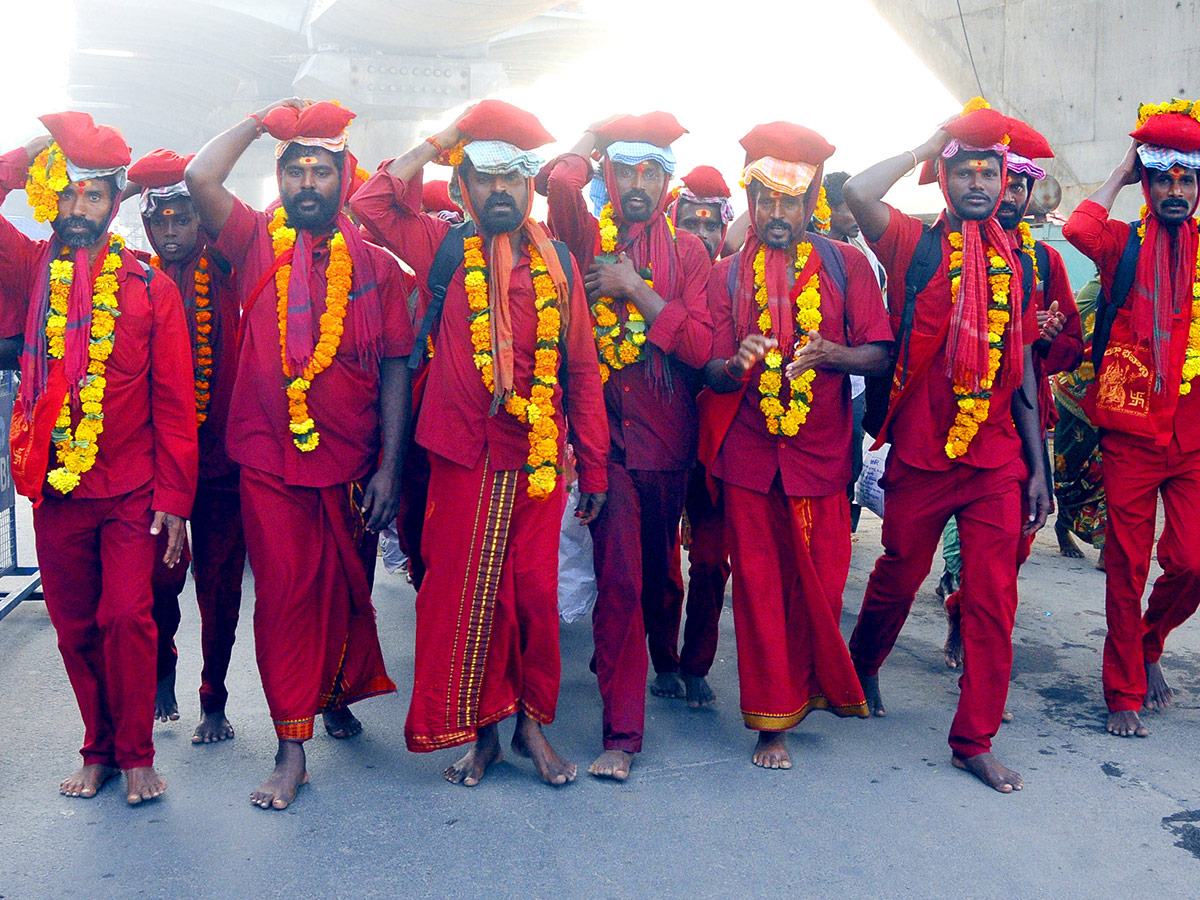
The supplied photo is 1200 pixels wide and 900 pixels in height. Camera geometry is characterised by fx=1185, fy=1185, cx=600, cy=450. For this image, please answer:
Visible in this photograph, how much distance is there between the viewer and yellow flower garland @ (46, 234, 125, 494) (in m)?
4.21

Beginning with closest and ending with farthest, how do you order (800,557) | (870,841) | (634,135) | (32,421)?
1. (870,841)
2. (32,421)
3. (800,557)
4. (634,135)

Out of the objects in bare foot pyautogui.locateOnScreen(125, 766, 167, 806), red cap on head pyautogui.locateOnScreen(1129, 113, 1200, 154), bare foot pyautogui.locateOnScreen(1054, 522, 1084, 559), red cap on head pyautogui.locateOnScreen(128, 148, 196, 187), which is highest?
red cap on head pyautogui.locateOnScreen(1129, 113, 1200, 154)

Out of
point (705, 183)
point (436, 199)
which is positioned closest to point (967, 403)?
point (705, 183)

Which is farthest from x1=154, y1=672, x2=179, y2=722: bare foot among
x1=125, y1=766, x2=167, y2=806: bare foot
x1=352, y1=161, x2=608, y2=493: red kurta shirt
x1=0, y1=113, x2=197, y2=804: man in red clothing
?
x1=352, y1=161, x2=608, y2=493: red kurta shirt

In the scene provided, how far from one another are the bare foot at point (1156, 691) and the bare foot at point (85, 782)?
4366 mm

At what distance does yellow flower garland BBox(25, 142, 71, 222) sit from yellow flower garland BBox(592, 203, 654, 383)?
2.06 m

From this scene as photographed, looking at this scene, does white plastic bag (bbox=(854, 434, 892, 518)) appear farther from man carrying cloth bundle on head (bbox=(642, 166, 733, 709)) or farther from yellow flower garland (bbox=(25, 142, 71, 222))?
yellow flower garland (bbox=(25, 142, 71, 222))

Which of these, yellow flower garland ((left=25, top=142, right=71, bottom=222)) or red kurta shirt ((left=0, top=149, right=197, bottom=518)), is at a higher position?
yellow flower garland ((left=25, top=142, right=71, bottom=222))

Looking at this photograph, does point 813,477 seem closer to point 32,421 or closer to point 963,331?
point 963,331

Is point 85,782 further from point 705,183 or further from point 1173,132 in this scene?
point 1173,132

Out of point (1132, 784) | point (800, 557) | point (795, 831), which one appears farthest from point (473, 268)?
point (1132, 784)

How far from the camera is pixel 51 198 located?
14.2 ft

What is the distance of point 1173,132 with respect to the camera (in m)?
5.02

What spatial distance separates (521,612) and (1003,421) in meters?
2.05
